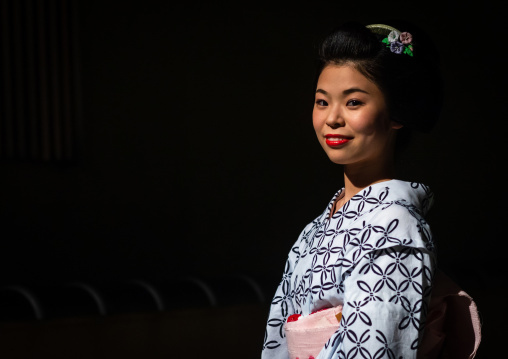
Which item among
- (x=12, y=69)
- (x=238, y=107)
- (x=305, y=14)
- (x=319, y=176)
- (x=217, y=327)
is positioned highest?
(x=305, y=14)

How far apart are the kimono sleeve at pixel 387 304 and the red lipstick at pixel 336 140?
0.30m

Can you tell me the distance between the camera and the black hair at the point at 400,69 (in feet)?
5.83

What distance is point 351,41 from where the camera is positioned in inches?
71.6

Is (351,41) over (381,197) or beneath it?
over

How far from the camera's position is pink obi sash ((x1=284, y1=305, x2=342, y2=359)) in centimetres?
172

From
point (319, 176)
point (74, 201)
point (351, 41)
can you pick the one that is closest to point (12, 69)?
point (74, 201)

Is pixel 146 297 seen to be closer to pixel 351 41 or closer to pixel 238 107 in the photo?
pixel 238 107

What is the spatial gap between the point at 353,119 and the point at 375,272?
38 cm

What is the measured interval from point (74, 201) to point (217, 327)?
114 cm

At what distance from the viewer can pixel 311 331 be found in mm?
1745

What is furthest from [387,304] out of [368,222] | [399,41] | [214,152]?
[214,152]

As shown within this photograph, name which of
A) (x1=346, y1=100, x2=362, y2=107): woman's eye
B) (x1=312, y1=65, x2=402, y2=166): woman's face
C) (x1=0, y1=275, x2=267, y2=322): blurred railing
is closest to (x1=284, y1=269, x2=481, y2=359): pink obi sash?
(x1=312, y1=65, x2=402, y2=166): woman's face

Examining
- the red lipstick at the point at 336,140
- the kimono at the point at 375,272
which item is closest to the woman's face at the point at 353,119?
the red lipstick at the point at 336,140

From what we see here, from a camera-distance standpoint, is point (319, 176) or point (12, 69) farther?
point (319, 176)
